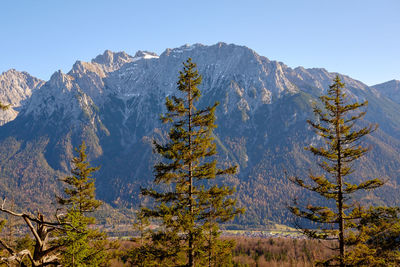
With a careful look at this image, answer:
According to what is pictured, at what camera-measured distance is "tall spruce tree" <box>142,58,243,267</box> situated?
59.9 feet

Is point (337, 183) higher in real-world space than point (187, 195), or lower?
higher

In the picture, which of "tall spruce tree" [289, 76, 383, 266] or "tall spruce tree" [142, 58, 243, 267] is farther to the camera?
"tall spruce tree" [289, 76, 383, 266]

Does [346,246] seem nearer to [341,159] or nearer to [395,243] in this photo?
[395,243]

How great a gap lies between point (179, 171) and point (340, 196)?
10.2m

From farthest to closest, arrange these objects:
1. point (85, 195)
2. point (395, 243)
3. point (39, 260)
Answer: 1. point (85, 195)
2. point (395, 243)
3. point (39, 260)

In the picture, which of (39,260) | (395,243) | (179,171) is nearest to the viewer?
(39,260)

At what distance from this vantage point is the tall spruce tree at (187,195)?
18245 mm

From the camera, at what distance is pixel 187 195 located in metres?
20.5

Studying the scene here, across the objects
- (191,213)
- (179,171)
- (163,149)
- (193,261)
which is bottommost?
(193,261)

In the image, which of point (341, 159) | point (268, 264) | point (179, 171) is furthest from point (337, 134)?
point (268, 264)

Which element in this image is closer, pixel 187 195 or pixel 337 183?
pixel 337 183

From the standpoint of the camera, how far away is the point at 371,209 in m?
18.5

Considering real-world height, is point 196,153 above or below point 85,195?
above

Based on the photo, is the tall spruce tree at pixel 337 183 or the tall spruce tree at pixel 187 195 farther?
the tall spruce tree at pixel 337 183
